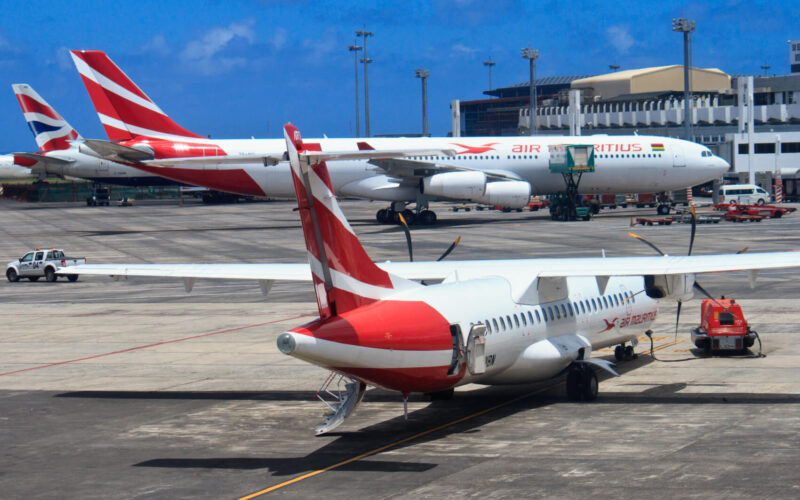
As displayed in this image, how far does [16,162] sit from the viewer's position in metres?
112

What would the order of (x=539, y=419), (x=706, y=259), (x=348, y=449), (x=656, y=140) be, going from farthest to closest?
(x=656, y=140) < (x=706, y=259) < (x=539, y=419) < (x=348, y=449)

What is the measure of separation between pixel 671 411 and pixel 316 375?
33.6 feet

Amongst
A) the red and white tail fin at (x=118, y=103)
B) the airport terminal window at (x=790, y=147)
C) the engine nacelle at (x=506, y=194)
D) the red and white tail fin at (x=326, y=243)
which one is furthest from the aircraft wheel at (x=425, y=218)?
the airport terminal window at (x=790, y=147)

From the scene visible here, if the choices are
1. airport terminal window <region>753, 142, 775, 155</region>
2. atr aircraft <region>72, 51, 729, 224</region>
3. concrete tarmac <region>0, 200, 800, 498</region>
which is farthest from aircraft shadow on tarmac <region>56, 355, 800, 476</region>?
airport terminal window <region>753, 142, 775, 155</region>

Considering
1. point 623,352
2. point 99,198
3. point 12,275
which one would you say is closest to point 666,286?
point 623,352

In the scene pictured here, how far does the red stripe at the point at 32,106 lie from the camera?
9612cm

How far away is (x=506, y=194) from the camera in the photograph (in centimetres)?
7200

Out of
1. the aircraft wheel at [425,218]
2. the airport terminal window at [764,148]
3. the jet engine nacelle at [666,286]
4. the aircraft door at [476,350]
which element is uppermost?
the airport terminal window at [764,148]

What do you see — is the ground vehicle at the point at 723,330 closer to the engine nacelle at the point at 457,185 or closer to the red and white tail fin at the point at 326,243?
the red and white tail fin at the point at 326,243

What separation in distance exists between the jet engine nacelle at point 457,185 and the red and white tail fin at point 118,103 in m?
18.3

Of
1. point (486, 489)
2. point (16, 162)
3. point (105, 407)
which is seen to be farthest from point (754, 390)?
point (16, 162)

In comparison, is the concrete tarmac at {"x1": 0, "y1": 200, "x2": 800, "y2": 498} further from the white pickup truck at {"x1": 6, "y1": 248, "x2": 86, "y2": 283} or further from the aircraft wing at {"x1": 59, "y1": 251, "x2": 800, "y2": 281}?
the white pickup truck at {"x1": 6, "y1": 248, "x2": 86, "y2": 283}

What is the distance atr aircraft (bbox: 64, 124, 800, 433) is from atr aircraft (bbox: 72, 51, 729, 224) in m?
41.9

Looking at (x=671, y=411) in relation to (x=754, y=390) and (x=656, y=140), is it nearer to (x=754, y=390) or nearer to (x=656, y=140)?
(x=754, y=390)
